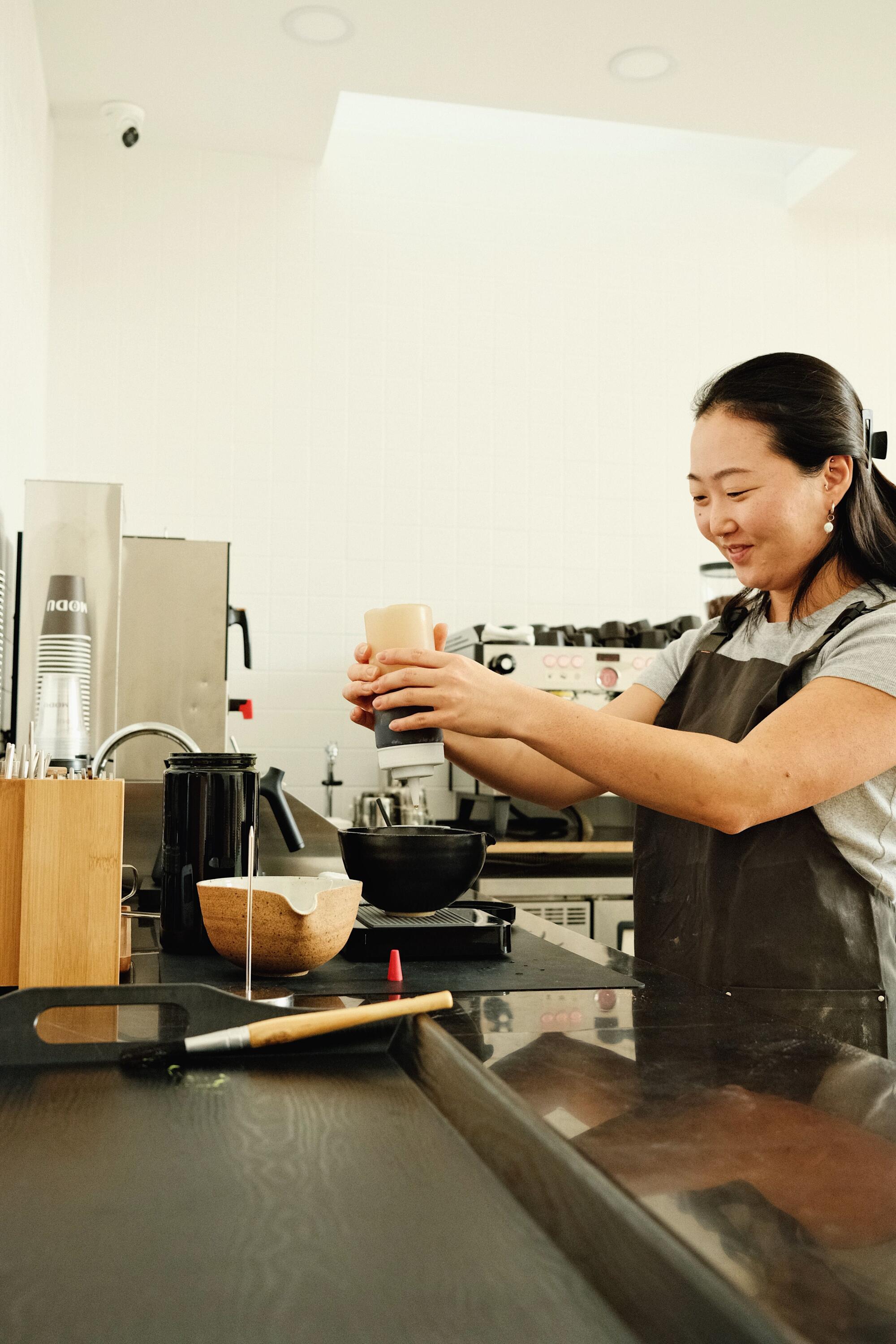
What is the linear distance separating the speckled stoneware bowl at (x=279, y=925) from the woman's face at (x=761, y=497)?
75cm

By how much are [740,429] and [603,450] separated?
2633 mm

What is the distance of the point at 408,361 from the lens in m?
3.94

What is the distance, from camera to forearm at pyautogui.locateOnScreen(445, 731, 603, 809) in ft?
5.55

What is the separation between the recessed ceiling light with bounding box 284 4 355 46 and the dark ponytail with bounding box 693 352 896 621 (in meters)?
2.13

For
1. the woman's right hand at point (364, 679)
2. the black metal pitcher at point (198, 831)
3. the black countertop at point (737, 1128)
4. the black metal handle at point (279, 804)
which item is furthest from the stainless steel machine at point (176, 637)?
the black countertop at point (737, 1128)

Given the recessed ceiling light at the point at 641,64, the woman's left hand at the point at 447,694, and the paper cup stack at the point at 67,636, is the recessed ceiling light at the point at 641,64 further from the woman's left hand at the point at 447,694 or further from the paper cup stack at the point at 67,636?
the woman's left hand at the point at 447,694

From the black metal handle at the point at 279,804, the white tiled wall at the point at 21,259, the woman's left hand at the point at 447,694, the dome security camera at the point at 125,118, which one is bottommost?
the black metal handle at the point at 279,804

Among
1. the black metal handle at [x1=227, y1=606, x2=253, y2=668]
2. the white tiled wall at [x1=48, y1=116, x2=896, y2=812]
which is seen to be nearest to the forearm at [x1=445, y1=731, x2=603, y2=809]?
the black metal handle at [x1=227, y1=606, x2=253, y2=668]

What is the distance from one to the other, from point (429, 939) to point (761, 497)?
0.74m

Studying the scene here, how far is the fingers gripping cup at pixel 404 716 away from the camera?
1.23 m

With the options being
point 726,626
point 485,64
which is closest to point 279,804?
point 726,626

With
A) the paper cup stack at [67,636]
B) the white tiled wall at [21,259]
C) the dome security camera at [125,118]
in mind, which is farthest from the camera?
the dome security camera at [125,118]

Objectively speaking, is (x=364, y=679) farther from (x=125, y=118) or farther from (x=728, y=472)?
(x=125, y=118)

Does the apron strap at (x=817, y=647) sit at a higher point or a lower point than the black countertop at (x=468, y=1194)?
higher
